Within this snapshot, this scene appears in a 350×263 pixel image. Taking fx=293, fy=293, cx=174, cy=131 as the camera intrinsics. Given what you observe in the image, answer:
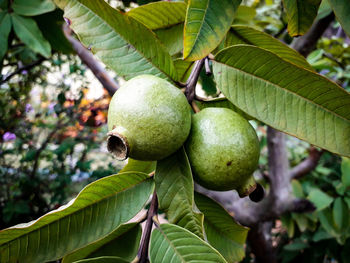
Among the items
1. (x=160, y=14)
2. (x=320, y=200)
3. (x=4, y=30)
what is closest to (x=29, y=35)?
(x=4, y=30)

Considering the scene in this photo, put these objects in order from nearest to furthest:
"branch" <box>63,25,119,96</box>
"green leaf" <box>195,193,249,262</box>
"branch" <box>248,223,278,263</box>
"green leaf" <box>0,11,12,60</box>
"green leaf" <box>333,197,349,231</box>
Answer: "green leaf" <box>195,193,249,262</box> < "green leaf" <box>0,11,12,60</box> < "branch" <box>63,25,119,96</box> < "green leaf" <box>333,197,349,231</box> < "branch" <box>248,223,278,263</box>

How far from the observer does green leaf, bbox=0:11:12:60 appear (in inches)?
44.8

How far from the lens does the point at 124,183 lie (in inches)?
25.1

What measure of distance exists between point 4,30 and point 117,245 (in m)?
0.97

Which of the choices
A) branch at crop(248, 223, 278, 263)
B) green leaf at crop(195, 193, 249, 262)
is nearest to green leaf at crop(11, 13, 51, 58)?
green leaf at crop(195, 193, 249, 262)

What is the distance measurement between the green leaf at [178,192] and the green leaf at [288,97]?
18 centimetres

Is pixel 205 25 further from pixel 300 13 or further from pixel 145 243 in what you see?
pixel 145 243

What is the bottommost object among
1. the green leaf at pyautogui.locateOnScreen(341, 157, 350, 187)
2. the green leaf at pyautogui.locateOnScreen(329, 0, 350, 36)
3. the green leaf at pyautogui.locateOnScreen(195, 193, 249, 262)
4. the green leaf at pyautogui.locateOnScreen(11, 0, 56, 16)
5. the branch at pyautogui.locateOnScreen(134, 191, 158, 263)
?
the green leaf at pyautogui.locateOnScreen(341, 157, 350, 187)

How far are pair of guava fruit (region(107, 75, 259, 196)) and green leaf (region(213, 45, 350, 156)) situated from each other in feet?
0.19

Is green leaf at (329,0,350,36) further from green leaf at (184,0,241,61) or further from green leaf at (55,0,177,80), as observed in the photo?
green leaf at (55,0,177,80)

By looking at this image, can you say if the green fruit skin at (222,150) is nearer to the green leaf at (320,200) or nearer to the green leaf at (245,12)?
the green leaf at (245,12)

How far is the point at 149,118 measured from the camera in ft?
1.80

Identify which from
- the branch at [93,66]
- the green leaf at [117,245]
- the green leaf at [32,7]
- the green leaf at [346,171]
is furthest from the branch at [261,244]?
the green leaf at [32,7]

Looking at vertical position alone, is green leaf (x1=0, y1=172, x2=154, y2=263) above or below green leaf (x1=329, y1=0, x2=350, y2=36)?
below
